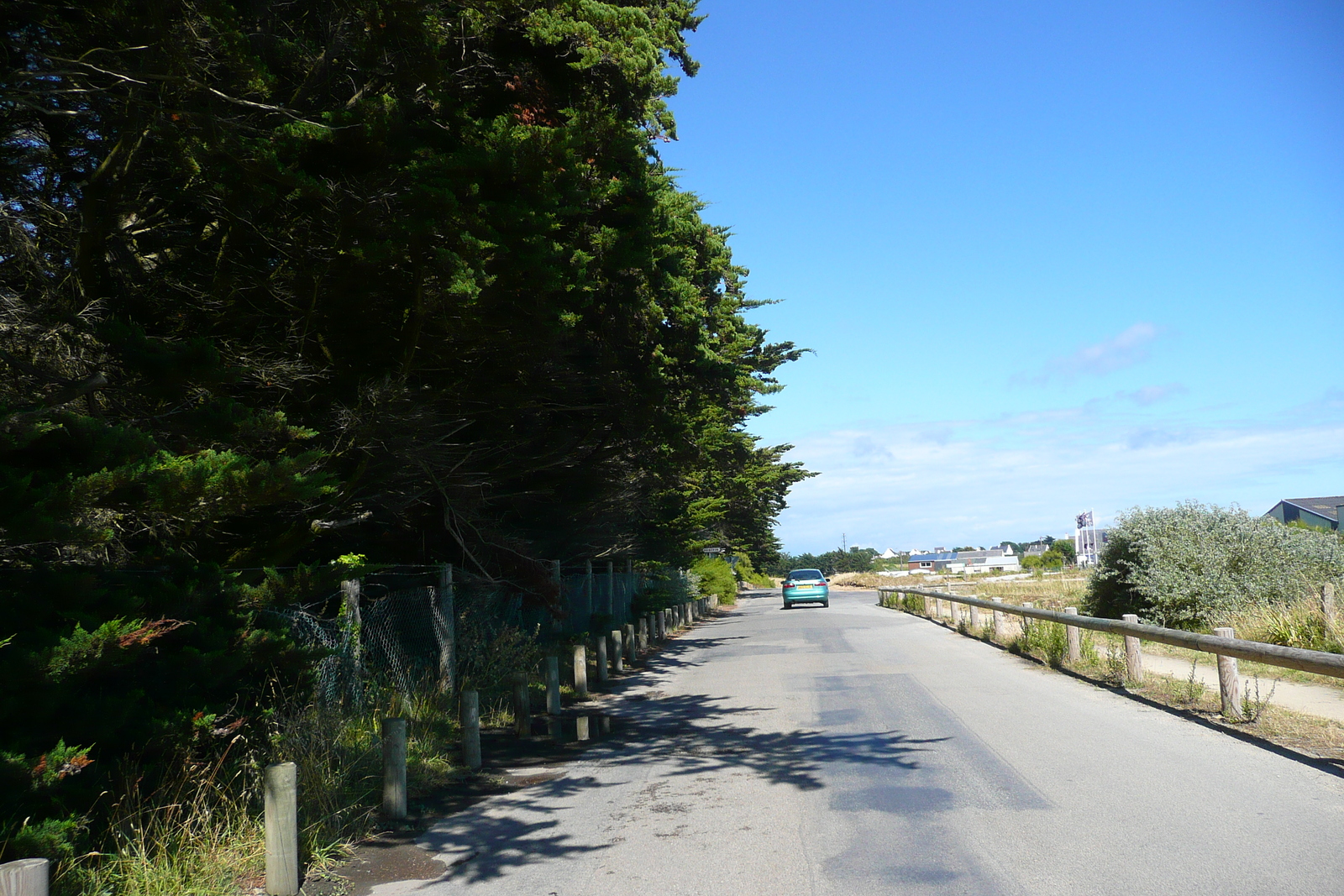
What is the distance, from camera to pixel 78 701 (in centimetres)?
523

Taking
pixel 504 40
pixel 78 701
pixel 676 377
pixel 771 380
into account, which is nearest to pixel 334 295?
pixel 504 40

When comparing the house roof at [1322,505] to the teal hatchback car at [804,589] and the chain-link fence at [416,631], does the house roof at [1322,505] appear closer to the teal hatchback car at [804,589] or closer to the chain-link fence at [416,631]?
the teal hatchback car at [804,589]

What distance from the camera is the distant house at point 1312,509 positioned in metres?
74.4

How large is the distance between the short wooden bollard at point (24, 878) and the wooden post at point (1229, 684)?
973cm

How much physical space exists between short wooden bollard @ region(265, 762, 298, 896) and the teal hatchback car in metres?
36.2

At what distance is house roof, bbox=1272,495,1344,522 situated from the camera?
2945 inches

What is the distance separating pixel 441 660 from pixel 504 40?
24.2 ft

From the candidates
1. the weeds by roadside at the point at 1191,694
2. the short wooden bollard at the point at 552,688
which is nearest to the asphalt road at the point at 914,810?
the weeds by roadside at the point at 1191,694

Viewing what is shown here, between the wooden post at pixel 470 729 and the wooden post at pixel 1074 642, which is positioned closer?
the wooden post at pixel 470 729

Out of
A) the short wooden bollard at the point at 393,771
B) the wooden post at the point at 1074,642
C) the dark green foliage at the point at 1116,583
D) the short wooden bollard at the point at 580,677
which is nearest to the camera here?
the short wooden bollard at the point at 393,771

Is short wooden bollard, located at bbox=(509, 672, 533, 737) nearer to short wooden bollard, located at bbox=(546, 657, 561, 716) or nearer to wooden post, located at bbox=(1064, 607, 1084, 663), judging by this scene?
short wooden bollard, located at bbox=(546, 657, 561, 716)

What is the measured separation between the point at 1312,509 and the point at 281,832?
89812mm

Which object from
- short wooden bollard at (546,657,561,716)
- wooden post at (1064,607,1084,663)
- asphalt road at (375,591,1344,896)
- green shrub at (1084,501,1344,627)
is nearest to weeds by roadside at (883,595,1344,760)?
wooden post at (1064,607,1084,663)

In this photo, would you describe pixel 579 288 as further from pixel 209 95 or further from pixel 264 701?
pixel 264 701
